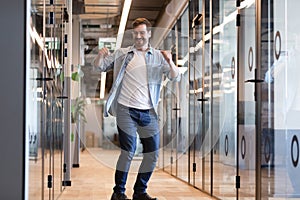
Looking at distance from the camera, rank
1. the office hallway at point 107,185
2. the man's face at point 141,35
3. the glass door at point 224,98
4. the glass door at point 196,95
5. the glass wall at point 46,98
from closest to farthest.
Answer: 1. the glass wall at point 46,98
2. the man's face at point 141,35
3. the glass door at point 224,98
4. the office hallway at point 107,185
5. the glass door at point 196,95

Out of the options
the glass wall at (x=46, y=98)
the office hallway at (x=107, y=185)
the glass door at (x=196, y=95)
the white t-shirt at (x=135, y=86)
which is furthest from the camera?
the glass door at (x=196, y=95)

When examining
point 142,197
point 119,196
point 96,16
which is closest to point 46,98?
point 119,196

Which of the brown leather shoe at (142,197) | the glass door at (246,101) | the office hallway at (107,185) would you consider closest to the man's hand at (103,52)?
the office hallway at (107,185)

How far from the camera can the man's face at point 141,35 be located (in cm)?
396

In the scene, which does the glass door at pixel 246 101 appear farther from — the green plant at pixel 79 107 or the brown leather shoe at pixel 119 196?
the green plant at pixel 79 107

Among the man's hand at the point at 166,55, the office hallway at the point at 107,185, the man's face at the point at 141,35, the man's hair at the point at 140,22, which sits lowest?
the office hallway at the point at 107,185

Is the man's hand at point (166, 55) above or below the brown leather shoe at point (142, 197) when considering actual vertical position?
above

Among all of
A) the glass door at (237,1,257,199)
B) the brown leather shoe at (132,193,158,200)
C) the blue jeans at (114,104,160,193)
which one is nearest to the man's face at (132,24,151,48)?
the blue jeans at (114,104,160,193)

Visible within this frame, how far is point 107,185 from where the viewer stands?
523 cm

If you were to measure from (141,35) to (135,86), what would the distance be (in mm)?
443

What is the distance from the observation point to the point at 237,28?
4.21 meters

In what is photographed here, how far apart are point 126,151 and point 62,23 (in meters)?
1.65

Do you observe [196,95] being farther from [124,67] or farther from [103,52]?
[124,67]

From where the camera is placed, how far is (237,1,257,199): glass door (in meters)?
3.82
